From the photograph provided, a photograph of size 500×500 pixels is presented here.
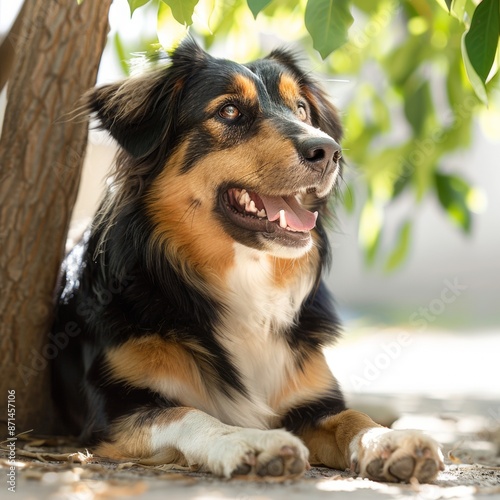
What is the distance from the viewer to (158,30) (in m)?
2.53

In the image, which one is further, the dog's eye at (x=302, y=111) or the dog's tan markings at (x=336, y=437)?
the dog's eye at (x=302, y=111)

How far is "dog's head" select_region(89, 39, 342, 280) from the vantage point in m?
2.97

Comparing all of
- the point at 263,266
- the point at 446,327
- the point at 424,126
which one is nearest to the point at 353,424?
the point at 263,266

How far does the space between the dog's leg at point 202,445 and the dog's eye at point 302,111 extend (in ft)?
4.29

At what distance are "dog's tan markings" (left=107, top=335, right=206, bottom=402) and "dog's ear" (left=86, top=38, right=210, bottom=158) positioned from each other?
0.73 meters

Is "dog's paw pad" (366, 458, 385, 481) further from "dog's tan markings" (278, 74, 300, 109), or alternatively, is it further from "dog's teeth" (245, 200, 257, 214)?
"dog's tan markings" (278, 74, 300, 109)

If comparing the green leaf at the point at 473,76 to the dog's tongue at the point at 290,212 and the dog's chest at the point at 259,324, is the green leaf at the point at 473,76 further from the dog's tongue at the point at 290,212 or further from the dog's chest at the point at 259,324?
the dog's chest at the point at 259,324

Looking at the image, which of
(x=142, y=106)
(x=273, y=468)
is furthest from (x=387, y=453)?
(x=142, y=106)

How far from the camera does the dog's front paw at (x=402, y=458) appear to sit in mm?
2320

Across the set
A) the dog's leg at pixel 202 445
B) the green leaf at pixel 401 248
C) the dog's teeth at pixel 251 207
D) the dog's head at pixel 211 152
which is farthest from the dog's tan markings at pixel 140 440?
the green leaf at pixel 401 248

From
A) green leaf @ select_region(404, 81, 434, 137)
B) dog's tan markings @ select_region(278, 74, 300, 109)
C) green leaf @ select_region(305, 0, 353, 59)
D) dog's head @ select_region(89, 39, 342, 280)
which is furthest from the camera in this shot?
green leaf @ select_region(404, 81, 434, 137)

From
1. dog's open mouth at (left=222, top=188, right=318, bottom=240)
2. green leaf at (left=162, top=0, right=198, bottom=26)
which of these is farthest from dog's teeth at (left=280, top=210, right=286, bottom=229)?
green leaf at (left=162, top=0, right=198, bottom=26)

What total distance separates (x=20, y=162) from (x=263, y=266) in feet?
3.38

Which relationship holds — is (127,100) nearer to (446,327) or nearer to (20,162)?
(20,162)
